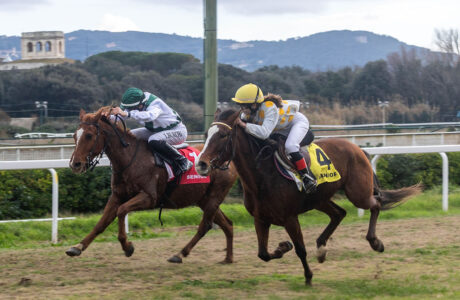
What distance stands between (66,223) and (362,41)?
98.1 metres

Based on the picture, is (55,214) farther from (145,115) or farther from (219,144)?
Answer: (219,144)

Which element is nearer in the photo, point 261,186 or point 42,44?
point 261,186

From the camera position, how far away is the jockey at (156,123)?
6.38 meters

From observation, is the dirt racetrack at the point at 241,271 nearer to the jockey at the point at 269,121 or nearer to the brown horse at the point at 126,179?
the brown horse at the point at 126,179

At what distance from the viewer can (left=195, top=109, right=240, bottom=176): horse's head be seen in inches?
196

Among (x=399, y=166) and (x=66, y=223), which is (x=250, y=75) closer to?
(x=399, y=166)

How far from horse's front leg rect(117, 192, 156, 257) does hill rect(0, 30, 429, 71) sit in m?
47.1

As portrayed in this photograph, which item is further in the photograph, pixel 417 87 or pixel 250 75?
pixel 417 87

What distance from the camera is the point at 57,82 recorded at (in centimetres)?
2402

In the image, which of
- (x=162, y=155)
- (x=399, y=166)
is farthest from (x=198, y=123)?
(x=162, y=155)

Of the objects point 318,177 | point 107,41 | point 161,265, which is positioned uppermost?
point 107,41

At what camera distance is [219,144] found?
5.10m

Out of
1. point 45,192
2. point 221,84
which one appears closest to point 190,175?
point 45,192

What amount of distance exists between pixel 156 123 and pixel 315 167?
1735mm
